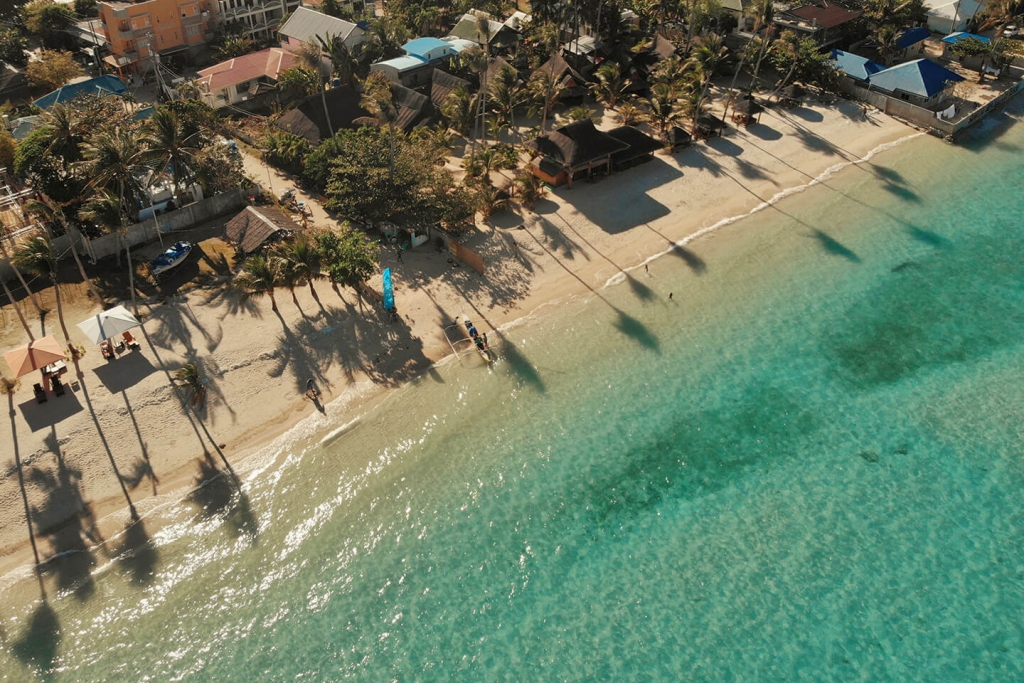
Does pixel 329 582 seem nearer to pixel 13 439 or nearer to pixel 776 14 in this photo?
pixel 13 439

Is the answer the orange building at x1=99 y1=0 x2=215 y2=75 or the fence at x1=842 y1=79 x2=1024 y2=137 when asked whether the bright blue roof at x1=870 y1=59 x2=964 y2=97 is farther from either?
the orange building at x1=99 y1=0 x2=215 y2=75

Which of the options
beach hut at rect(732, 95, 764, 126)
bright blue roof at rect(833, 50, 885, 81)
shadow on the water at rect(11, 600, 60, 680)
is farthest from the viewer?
bright blue roof at rect(833, 50, 885, 81)

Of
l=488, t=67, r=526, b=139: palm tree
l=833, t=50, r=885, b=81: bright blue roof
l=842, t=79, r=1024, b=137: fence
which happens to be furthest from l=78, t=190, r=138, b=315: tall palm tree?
l=833, t=50, r=885, b=81: bright blue roof

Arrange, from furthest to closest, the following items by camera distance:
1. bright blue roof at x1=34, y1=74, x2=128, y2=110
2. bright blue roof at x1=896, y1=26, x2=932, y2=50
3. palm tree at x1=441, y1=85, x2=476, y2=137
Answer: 1. bright blue roof at x1=896, y1=26, x2=932, y2=50
2. bright blue roof at x1=34, y1=74, x2=128, y2=110
3. palm tree at x1=441, y1=85, x2=476, y2=137

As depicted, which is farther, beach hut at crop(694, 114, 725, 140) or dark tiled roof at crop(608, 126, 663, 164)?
beach hut at crop(694, 114, 725, 140)

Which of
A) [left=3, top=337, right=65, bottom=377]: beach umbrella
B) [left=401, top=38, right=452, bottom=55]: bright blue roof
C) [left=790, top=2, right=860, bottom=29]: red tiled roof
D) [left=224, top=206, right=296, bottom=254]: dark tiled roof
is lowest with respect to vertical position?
[left=3, top=337, right=65, bottom=377]: beach umbrella

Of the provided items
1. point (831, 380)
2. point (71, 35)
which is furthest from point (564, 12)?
point (71, 35)
